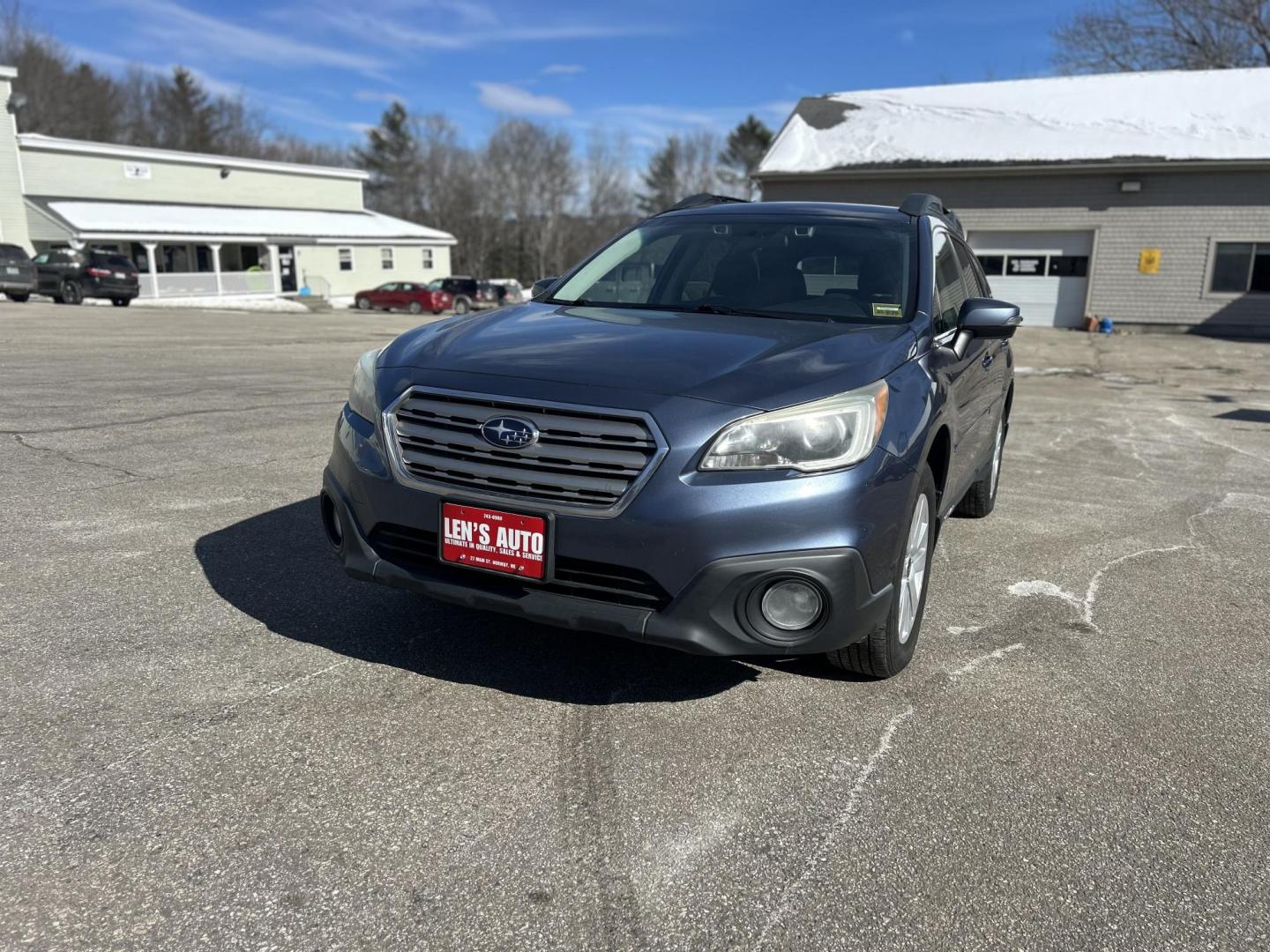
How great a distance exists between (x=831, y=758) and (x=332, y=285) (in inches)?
1745

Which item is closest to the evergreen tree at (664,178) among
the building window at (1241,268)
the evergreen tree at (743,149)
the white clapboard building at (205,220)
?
the evergreen tree at (743,149)

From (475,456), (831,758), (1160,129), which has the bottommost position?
(831,758)

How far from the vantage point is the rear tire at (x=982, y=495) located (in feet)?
18.6

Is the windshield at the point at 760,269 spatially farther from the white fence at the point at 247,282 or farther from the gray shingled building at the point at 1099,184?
the white fence at the point at 247,282

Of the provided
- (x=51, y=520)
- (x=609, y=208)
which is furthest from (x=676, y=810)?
(x=609, y=208)

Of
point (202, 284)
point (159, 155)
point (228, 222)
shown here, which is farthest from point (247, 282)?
point (159, 155)

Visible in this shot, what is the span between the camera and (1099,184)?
2270 cm

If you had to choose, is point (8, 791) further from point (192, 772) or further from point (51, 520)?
point (51, 520)

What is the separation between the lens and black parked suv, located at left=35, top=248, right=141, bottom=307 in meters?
27.5

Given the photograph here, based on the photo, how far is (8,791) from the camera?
2545 millimetres

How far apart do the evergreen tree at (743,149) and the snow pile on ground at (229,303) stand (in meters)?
45.7

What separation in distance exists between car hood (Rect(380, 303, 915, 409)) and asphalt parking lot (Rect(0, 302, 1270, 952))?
1.11 meters

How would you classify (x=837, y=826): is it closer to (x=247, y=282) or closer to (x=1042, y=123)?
(x=1042, y=123)

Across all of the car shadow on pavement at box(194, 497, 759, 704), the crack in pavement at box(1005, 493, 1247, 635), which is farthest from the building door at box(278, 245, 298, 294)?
the crack in pavement at box(1005, 493, 1247, 635)
